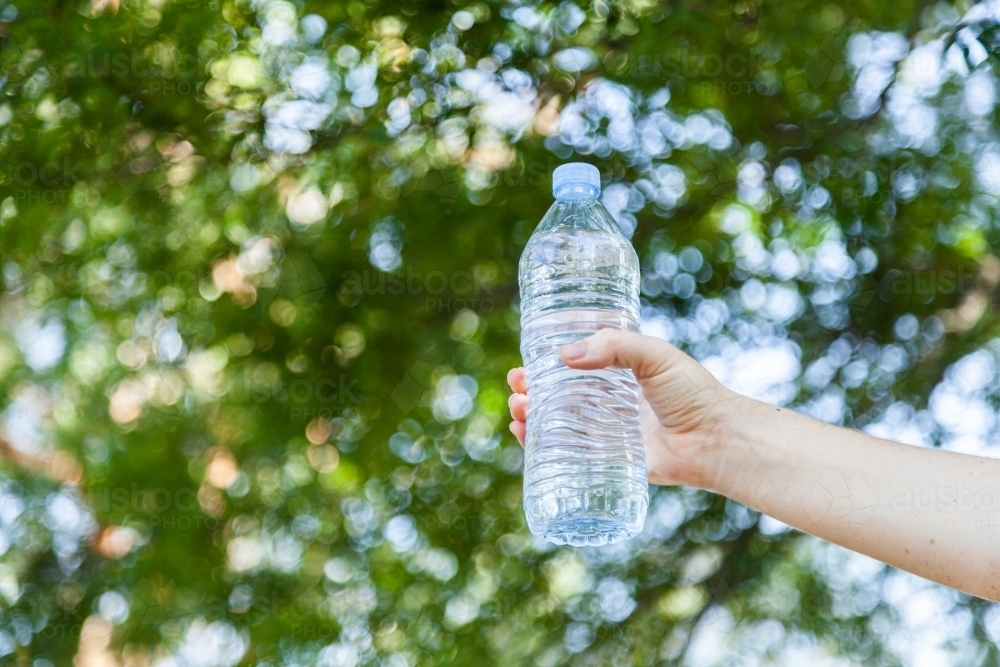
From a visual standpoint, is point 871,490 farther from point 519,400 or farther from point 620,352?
point 519,400

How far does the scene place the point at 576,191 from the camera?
103 inches

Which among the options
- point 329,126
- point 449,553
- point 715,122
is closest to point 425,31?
point 329,126

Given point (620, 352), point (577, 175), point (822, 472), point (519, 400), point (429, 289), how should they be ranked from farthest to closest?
point (429, 289) < point (519, 400) < point (577, 175) < point (822, 472) < point (620, 352)

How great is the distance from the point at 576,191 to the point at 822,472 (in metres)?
0.82

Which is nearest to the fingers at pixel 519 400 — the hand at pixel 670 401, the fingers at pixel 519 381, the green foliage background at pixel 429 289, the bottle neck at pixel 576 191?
the fingers at pixel 519 381

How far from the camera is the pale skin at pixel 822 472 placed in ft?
7.09

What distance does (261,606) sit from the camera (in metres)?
5.11

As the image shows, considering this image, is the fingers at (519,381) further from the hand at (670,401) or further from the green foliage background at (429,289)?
the green foliage background at (429,289)

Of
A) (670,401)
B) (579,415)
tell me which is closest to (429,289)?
(579,415)

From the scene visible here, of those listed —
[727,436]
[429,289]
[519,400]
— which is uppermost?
[727,436]

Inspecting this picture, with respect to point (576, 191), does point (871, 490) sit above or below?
below

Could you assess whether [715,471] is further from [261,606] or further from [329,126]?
[261,606]

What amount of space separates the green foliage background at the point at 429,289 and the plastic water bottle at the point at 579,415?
656 millimetres

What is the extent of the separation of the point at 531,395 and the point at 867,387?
280cm
